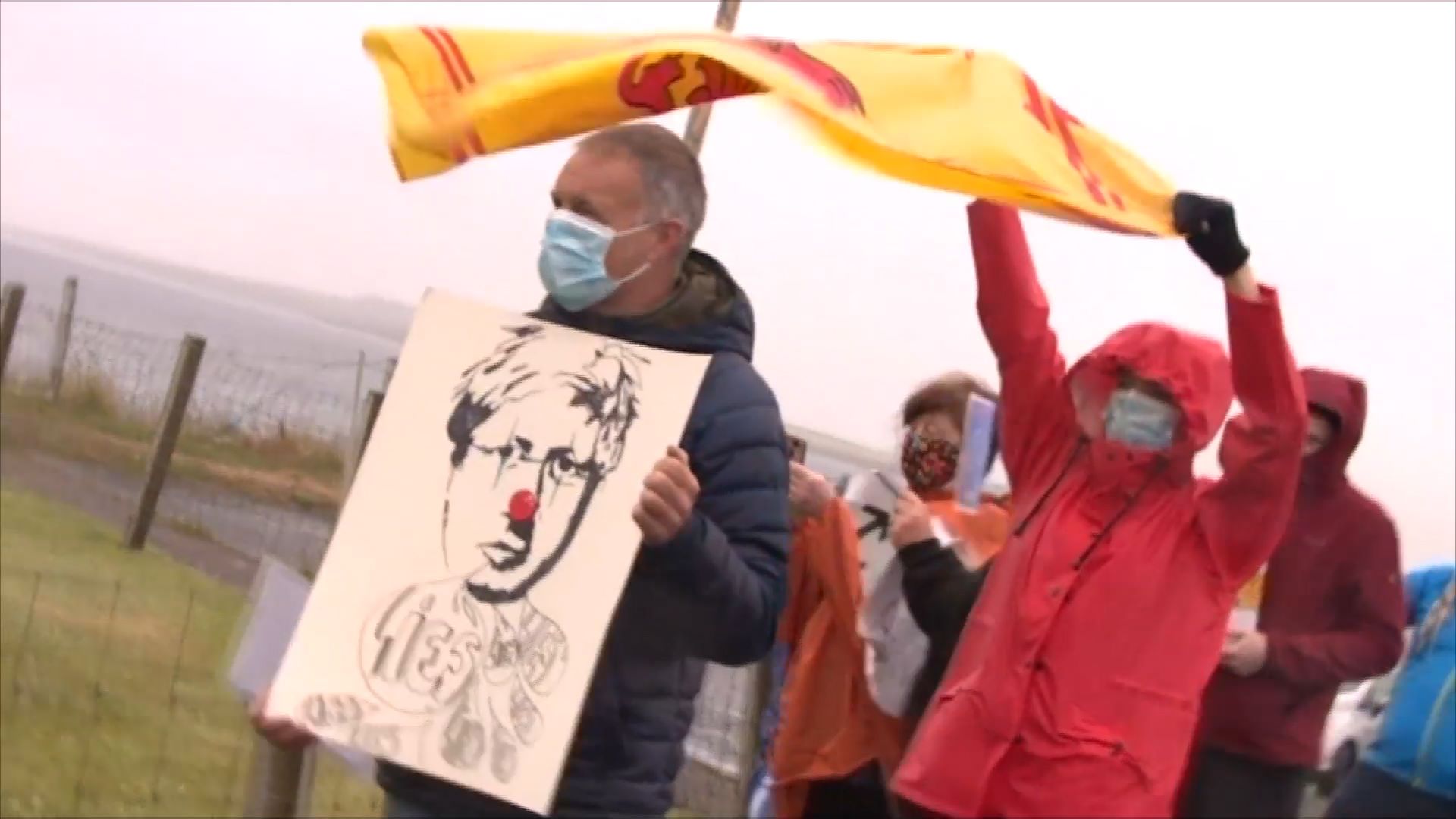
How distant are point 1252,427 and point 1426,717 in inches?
77.0

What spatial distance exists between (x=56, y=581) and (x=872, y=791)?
505 centimetres

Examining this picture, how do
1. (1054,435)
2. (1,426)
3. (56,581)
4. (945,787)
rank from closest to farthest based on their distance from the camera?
(945,787) < (1054,435) < (56,581) < (1,426)

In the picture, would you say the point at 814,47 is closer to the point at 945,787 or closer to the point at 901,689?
the point at 945,787

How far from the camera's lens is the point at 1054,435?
10.5ft

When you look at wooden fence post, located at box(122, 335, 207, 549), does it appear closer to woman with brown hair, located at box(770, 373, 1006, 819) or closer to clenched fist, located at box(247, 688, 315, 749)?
woman with brown hair, located at box(770, 373, 1006, 819)

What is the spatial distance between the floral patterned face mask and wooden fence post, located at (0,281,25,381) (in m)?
9.44

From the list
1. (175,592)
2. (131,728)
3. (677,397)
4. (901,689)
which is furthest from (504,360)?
(175,592)

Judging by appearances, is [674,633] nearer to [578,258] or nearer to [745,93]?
[578,258]

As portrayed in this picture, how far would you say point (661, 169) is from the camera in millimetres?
2463

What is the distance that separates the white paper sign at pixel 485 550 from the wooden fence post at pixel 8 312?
10.1m

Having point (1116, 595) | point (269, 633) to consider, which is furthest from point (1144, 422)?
point (269, 633)

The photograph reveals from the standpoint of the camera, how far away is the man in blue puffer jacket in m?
4.44

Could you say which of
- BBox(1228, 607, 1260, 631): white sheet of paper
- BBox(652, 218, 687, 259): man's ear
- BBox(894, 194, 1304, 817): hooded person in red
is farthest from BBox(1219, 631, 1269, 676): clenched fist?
BBox(652, 218, 687, 259): man's ear

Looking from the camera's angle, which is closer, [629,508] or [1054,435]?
[629,508]
